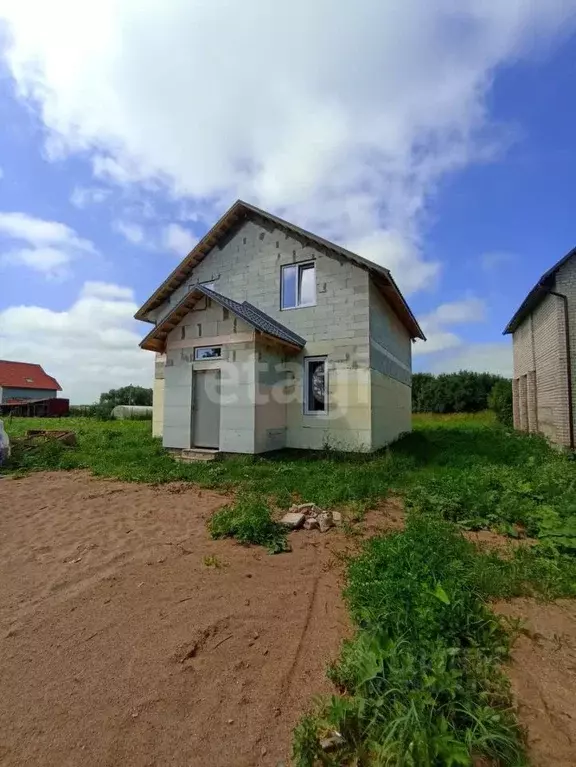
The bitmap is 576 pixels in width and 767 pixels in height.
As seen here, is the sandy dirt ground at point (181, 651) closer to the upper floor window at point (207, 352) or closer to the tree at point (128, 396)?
the upper floor window at point (207, 352)

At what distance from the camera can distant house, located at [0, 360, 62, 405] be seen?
137 feet

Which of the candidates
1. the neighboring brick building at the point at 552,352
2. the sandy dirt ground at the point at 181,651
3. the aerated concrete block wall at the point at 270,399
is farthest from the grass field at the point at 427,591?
the neighboring brick building at the point at 552,352

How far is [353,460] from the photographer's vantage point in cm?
1052

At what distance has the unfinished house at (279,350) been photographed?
1032 cm

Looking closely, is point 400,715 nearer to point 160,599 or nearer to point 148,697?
point 148,697

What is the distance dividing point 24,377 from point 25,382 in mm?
967

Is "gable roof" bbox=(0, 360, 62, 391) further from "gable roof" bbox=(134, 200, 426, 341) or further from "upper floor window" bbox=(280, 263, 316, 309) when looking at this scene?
"upper floor window" bbox=(280, 263, 316, 309)

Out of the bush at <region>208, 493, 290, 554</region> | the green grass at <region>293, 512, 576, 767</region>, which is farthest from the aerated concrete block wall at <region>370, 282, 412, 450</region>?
the green grass at <region>293, 512, 576, 767</region>

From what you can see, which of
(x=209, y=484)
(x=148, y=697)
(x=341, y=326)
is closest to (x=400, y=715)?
(x=148, y=697)

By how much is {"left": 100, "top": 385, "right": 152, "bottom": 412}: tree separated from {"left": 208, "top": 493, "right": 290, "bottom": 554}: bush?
116 feet

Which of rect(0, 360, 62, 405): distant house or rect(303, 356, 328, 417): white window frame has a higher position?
rect(0, 360, 62, 405): distant house

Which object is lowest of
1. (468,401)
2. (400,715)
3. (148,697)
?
(148,697)

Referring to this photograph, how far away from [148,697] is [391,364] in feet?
41.7

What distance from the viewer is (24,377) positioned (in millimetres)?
44719
